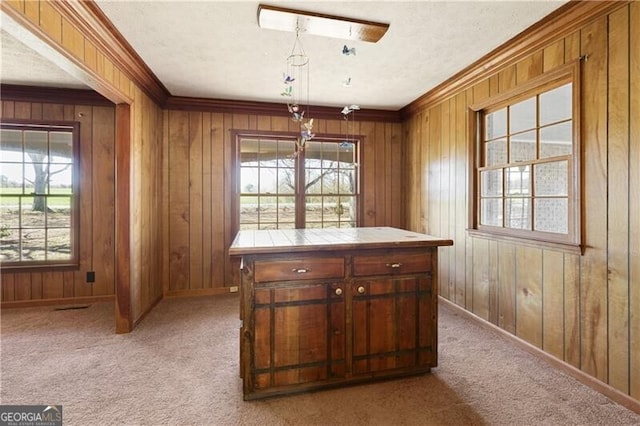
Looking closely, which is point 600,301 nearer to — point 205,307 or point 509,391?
point 509,391

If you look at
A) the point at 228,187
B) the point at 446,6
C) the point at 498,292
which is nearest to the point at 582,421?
the point at 498,292

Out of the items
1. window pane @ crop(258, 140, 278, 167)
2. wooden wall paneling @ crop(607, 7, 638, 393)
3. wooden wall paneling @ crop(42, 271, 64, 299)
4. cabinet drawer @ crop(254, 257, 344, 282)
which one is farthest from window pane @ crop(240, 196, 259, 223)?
wooden wall paneling @ crop(607, 7, 638, 393)

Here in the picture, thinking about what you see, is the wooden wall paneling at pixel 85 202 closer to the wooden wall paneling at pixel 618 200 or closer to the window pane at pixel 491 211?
the window pane at pixel 491 211

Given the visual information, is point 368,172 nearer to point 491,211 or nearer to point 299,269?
point 491,211

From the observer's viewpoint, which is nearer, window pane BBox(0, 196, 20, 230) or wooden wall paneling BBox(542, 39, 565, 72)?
wooden wall paneling BBox(542, 39, 565, 72)

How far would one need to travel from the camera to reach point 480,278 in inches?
127

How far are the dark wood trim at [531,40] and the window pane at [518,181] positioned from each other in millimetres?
934

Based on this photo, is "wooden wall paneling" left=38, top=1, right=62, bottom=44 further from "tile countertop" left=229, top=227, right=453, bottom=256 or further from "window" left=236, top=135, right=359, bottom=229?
"window" left=236, top=135, right=359, bottom=229

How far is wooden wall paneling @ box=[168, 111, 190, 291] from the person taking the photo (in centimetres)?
414

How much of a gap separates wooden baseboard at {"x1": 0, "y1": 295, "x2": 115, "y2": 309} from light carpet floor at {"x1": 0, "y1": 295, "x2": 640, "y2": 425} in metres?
0.80

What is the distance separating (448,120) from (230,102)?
9.05 ft

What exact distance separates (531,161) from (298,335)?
2.37 m

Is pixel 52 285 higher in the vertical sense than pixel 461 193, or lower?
lower

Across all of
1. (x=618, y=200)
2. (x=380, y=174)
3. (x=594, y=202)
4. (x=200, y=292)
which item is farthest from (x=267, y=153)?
(x=618, y=200)
